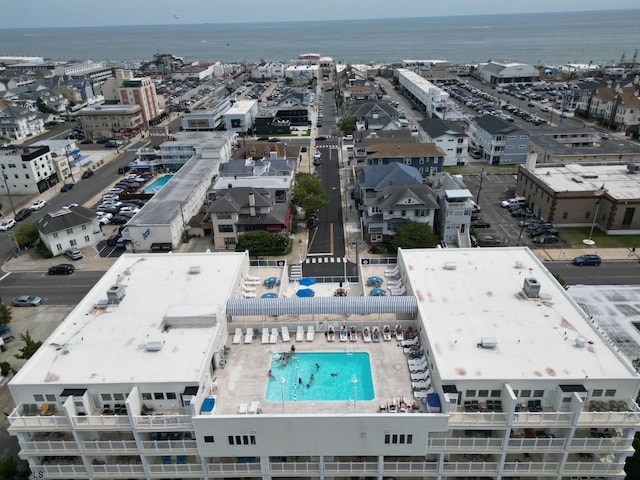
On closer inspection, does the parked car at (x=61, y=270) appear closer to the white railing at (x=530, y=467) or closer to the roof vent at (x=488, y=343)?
the roof vent at (x=488, y=343)

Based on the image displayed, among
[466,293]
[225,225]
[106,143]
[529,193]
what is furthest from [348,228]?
[106,143]

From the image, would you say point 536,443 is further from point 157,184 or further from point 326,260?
point 157,184

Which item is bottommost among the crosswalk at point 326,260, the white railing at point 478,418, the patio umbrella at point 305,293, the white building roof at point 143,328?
the crosswalk at point 326,260

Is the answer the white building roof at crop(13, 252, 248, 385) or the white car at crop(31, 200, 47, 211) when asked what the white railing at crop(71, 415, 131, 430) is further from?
the white car at crop(31, 200, 47, 211)

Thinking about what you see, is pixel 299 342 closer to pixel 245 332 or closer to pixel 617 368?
pixel 245 332

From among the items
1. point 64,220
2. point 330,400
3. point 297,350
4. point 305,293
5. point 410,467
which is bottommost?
point 64,220

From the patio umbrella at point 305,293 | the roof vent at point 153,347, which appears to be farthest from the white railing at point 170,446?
the patio umbrella at point 305,293

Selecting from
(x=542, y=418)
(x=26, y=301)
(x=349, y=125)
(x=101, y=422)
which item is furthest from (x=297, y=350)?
(x=349, y=125)
